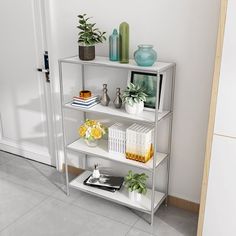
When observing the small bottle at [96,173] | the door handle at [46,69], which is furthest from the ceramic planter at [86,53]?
the small bottle at [96,173]

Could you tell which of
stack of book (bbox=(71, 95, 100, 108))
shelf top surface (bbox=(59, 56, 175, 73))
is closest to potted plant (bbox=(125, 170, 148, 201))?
stack of book (bbox=(71, 95, 100, 108))

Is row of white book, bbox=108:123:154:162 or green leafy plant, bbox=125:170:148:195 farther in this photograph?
green leafy plant, bbox=125:170:148:195

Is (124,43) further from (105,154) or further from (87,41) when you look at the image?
(105,154)

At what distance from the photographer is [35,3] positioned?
2.94 metres

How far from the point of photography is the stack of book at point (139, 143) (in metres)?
2.43

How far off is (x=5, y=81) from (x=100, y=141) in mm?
1295

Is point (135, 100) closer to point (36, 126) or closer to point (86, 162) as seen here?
point (86, 162)

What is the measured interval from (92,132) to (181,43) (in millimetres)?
983

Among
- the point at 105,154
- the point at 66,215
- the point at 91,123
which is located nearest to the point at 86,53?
the point at 91,123

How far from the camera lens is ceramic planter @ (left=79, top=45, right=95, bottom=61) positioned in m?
2.46

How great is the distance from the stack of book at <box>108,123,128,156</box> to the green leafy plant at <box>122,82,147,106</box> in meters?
0.28

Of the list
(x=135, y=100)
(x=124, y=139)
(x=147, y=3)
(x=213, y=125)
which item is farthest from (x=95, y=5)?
(x=213, y=125)

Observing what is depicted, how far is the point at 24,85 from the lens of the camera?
3312 millimetres

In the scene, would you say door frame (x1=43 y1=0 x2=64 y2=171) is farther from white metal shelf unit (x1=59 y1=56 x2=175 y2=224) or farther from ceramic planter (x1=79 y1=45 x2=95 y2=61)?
ceramic planter (x1=79 y1=45 x2=95 y2=61)
